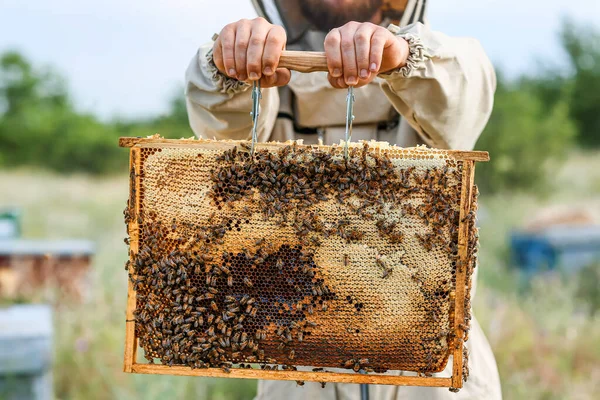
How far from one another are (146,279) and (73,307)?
15.0 ft

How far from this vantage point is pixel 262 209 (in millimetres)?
1856

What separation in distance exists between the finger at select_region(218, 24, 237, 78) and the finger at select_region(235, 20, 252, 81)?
0.05 ft

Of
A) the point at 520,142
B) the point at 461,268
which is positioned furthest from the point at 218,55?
the point at 520,142

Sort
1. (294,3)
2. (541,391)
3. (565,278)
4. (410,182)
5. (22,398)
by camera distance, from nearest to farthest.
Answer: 1. (410,182)
2. (294,3)
3. (22,398)
4. (541,391)
5. (565,278)

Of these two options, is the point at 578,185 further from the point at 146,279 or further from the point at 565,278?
the point at 146,279

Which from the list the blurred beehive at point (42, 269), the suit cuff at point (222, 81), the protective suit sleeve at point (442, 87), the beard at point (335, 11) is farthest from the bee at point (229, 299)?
the blurred beehive at point (42, 269)

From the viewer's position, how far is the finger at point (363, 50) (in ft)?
5.76

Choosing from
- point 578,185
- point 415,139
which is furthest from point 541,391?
point 578,185

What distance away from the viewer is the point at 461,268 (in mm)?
1876

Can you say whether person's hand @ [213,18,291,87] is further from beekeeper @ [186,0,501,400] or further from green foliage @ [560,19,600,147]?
green foliage @ [560,19,600,147]

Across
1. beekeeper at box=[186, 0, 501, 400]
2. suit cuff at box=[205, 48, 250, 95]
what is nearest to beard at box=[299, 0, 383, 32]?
beekeeper at box=[186, 0, 501, 400]

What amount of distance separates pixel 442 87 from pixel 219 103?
0.76 m

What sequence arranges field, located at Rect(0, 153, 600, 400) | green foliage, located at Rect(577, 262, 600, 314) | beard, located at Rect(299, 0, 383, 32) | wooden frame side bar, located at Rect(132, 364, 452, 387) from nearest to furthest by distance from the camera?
wooden frame side bar, located at Rect(132, 364, 452, 387), beard, located at Rect(299, 0, 383, 32), field, located at Rect(0, 153, 600, 400), green foliage, located at Rect(577, 262, 600, 314)

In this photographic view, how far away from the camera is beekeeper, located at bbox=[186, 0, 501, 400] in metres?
1.80
